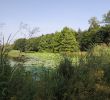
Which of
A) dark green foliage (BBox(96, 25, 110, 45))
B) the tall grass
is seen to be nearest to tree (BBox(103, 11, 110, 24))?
dark green foliage (BBox(96, 25, 110, 45))

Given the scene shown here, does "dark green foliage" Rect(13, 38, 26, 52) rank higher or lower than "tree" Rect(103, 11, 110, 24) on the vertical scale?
lower

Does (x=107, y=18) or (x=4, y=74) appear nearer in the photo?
(x=4, y=74)

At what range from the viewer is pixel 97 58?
22.8ft

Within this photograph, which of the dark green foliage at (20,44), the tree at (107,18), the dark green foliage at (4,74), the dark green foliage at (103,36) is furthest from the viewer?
the tree at (107,18)

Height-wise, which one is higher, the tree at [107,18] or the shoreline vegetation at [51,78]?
the tree at [107,18]

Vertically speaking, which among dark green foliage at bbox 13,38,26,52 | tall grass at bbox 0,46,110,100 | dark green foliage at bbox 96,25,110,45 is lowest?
tall grass at bbox 0,46,110,100

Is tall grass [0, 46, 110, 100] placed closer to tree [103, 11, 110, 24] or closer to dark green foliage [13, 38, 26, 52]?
dark green foliage [13, 38, 26, 52]

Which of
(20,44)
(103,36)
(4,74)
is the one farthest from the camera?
(103,36)

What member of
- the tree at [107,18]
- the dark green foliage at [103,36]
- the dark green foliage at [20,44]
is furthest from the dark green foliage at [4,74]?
the tree at [107,18]

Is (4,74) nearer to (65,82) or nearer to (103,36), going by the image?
(65,82)

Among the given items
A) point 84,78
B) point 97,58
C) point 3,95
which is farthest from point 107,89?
point 3,95

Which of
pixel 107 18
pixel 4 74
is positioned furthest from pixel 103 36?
pixel 107 18

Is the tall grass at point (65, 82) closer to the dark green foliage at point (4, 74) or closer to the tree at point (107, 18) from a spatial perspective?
the dark green foliage at point (4, 74)

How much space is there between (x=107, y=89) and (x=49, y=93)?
1383 mm
